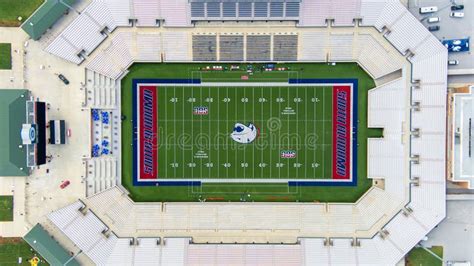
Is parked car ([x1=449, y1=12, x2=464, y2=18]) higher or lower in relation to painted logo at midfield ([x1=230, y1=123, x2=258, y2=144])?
higher

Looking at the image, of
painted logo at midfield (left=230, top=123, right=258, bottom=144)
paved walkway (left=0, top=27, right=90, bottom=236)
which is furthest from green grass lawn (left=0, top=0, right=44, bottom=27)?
painted logo at midfield (left=230, top=123, right=258, bottom=144)

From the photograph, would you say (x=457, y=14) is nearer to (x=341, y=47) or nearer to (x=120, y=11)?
(x=341, y=47)

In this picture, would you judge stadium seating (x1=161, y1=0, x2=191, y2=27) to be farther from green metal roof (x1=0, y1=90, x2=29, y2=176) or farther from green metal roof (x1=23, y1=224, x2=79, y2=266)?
green metal roof (x1=23, y1=224, x2=79, y2=266)

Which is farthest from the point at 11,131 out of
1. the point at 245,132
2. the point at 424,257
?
the point at 424,257

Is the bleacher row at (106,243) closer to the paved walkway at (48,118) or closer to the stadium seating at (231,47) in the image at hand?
the paved walkway at (48,118)

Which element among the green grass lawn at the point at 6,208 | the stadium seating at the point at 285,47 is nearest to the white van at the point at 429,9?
the stadium seating at the point at 285,47

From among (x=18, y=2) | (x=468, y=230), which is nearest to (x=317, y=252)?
(x=468, y=230)
